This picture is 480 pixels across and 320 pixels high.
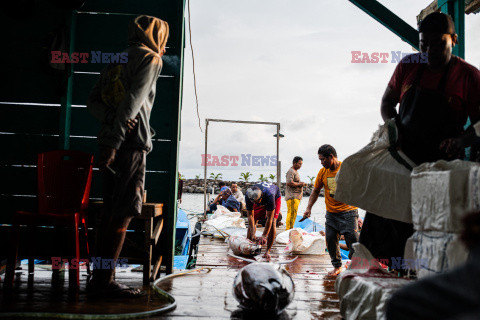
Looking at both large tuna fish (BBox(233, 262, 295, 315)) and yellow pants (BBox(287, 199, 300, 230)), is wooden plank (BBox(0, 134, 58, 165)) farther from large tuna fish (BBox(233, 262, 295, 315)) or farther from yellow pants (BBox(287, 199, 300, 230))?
yellow pants (BBox(287, 199, 300, 230))

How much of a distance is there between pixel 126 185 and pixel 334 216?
3136 millimetres

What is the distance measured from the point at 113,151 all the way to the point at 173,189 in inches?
57.8

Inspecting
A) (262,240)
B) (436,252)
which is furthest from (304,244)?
(436,252)

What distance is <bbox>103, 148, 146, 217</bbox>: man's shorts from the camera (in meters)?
2.77

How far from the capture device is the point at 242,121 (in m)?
11.5

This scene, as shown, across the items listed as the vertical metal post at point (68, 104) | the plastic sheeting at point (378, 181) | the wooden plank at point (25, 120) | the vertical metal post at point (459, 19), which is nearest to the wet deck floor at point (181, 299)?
the plastic sheeting at point (378, 181)

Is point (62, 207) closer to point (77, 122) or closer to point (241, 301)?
point (77, 122)

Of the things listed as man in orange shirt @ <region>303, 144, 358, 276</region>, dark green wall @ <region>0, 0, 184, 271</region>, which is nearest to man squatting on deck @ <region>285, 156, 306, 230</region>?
man in orange shirt @ <region>303, 144, 358, 276</region>

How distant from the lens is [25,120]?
401 cm

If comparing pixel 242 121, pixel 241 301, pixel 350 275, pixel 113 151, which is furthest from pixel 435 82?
pixel 242 121

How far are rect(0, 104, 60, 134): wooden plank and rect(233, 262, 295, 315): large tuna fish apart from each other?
2648mm

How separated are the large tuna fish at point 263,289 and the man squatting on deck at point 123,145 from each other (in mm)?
839

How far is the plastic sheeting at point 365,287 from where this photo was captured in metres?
1.98
